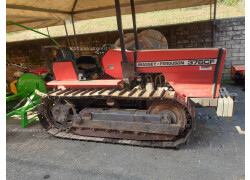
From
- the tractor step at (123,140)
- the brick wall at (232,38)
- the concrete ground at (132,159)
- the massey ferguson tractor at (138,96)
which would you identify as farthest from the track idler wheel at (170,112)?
the brick wall at (232,38)

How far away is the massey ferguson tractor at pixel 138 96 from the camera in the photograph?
3.28m

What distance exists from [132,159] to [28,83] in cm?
422

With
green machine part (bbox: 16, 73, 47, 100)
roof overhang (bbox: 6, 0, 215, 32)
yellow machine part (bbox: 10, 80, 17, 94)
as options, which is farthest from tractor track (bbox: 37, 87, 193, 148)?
roof overhang (bbox: 6, 0, 215, 32)

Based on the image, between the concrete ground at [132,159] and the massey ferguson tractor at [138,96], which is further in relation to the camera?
the massey ferguson tractor at [138,96]

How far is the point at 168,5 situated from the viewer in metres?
6.46

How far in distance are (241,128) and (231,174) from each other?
1.53 meters

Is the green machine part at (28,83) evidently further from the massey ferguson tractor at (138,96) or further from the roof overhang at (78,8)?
the massey ferguson tractor at (138,96)

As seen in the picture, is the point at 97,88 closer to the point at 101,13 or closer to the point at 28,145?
the point at 28,145

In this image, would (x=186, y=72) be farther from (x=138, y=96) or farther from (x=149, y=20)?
(x=149, y=20)

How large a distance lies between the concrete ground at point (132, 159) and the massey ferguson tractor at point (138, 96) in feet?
0.74

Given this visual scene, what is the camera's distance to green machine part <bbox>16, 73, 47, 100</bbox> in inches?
225

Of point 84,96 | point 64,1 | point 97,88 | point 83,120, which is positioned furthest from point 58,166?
point 64,1

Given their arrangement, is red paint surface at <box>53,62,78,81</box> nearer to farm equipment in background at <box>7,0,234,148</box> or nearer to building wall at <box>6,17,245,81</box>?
farm equipment in background at <box>7,0,234,148</box>

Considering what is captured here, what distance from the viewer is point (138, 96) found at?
323 cm
